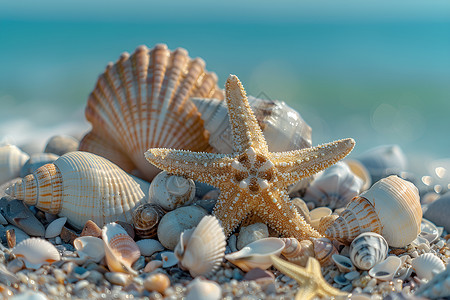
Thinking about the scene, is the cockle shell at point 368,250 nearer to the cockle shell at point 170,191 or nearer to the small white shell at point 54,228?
the cockle shell at point 170,191

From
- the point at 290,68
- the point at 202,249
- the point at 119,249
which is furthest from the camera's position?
the point at 290,68

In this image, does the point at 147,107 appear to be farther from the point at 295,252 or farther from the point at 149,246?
the point at 295,252

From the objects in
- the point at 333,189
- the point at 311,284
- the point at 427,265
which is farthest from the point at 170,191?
the point at 427,265

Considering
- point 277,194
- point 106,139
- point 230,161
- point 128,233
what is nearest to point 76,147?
point 106,139

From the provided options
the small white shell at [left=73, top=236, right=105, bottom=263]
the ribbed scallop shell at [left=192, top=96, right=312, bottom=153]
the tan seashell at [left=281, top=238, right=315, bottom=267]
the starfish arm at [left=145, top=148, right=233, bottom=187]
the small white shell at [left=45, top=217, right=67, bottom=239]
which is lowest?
the small white shell at [left=45, top=217, right=67, bottom=239]

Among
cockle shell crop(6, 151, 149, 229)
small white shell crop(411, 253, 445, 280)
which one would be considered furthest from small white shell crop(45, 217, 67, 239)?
small white shell crop(411, 253, 445, 280)

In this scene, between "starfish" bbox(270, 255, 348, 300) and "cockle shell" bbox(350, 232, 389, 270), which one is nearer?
"starfish" bbox(270, 255, 348, 300)

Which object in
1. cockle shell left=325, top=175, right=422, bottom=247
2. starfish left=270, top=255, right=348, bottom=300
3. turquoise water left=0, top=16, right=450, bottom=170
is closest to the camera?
starfish left=270, top=255, right=348, bottom=300

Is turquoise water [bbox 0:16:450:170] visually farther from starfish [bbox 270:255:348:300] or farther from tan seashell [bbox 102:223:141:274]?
tan seashell [bbox 102:223:141:274]
